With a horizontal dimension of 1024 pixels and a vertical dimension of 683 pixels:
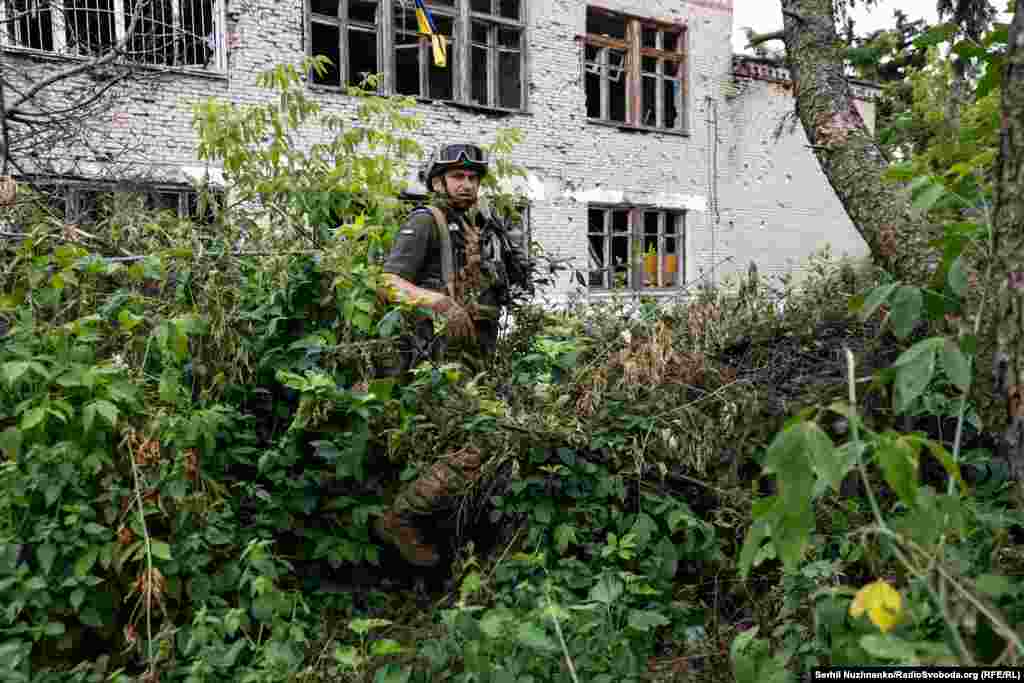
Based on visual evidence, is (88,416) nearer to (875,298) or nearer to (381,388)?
(381,388)

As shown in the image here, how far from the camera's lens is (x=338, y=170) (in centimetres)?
466

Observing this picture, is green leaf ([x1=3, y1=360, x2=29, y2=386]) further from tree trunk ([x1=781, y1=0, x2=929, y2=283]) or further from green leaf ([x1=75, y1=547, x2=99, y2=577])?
tree trunk ([x1=781, y1=0, x2=929, y2=283])

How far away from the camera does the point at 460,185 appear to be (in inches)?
171

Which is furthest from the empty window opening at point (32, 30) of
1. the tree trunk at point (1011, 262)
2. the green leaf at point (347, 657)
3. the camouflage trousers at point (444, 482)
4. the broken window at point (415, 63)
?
the tree trunk at point (1011, 262)

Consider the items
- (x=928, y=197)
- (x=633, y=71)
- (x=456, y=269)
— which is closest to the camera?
(x=928, y=197)

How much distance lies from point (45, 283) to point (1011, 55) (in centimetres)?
330

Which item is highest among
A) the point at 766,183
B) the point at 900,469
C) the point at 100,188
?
the point at 766,183

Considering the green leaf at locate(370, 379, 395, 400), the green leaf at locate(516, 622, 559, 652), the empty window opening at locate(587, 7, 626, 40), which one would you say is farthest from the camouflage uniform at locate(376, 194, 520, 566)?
the empty window opening at locate(587, 7, 626, 40)

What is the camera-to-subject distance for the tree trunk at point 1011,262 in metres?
1.69

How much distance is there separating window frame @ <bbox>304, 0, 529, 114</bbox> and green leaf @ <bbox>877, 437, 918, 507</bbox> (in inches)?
449

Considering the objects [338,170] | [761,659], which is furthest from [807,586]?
[338,170]

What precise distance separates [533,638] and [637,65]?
14.4 metres

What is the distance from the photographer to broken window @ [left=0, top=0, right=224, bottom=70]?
953 cm

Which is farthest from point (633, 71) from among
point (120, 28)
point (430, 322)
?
point (430, 322)
